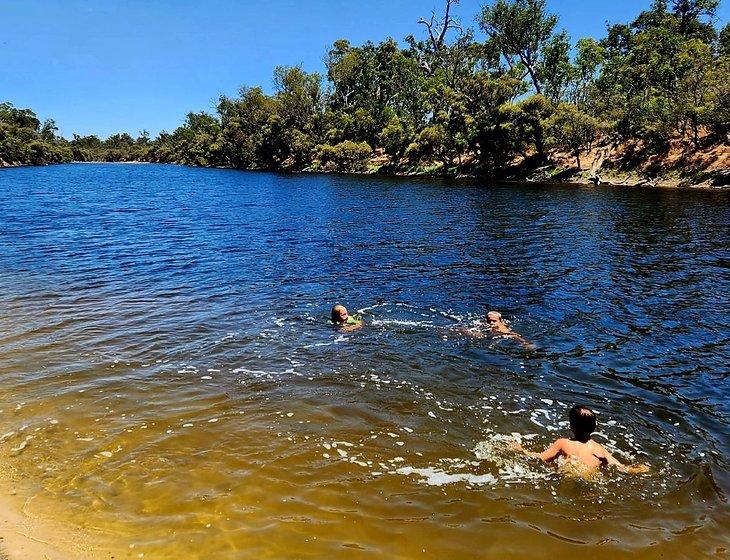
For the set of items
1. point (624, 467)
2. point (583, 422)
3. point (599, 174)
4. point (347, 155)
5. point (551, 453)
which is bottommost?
point (624, 467)

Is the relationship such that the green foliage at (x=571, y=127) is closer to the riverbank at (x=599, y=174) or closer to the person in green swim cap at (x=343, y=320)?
the riverbank at (x=599, y=174)

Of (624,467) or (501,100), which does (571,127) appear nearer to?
(501,100)

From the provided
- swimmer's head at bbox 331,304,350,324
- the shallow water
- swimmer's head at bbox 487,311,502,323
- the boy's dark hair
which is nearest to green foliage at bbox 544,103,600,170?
the shallow water

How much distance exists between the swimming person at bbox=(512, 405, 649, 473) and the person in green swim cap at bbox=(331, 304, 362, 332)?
6.76 meters

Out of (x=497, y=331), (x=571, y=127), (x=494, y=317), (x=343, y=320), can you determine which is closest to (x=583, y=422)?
(x=497, y=331)

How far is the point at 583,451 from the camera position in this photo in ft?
25.3

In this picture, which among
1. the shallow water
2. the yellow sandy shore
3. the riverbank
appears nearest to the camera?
the yellow sandy shore

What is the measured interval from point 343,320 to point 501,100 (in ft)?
225

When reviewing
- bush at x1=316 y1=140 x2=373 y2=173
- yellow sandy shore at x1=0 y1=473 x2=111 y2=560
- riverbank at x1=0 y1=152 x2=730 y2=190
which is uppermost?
bush at x1=316 y1=140 x2=373 y2=173

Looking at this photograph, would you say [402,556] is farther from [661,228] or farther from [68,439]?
[661,228]

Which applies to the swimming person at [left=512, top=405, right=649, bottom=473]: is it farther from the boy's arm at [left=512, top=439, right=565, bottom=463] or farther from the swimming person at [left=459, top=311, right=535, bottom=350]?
the swimming person at [left=459, top=311, right=535, bottom=350]

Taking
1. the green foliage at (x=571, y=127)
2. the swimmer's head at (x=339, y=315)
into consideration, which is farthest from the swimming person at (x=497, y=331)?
the green foliage at (x=571, y=127)

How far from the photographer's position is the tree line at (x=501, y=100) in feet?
191

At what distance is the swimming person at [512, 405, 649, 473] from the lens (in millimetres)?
7660
